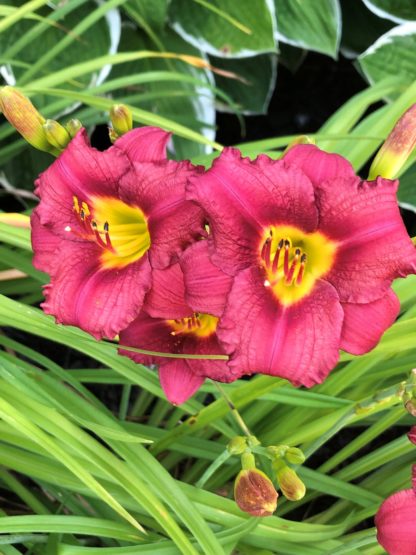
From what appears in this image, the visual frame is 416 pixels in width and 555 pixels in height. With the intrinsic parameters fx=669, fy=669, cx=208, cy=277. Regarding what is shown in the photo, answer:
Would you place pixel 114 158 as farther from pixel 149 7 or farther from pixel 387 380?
pixel 149 7

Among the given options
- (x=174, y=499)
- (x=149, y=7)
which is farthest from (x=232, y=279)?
(x=149, y=7)

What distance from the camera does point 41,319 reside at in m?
0.74

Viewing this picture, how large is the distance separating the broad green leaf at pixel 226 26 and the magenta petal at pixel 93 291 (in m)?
0.76

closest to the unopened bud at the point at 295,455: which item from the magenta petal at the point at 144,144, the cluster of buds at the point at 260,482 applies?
the cluster of buds at the point at 260,482

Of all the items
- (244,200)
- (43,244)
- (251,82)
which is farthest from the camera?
(251,82)

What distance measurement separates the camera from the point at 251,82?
4.92ft

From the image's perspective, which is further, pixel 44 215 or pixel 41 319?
pixel 41 319

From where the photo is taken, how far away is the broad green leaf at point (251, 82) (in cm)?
148

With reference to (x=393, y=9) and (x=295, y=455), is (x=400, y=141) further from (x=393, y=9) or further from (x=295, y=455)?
(x=393, y=9)

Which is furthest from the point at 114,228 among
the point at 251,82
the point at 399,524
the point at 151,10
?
the point at 251,82

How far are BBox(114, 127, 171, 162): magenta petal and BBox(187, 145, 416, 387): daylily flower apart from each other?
9 centimetres

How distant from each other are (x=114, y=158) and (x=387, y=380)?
61 cm

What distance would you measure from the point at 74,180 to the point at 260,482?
34cm

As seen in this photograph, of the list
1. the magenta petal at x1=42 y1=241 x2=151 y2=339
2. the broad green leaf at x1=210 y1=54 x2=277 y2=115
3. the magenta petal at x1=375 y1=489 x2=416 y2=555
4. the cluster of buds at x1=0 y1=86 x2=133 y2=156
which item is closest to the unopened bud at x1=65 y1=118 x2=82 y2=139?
the cluster of buds at x1=0 y1=86 x2=133 y2=156
